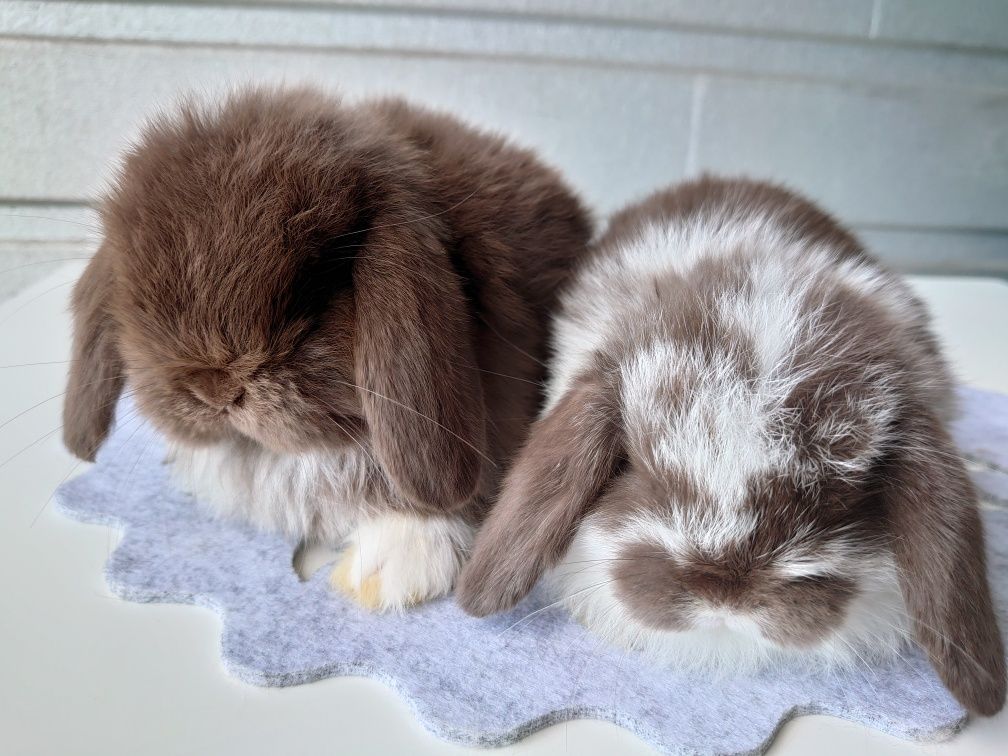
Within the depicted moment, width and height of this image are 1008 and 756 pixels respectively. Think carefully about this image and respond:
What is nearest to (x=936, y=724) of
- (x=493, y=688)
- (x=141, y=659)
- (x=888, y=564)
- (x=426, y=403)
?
(x=888, y=564)

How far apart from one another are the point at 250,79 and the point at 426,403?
64 cm

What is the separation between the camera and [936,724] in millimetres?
992

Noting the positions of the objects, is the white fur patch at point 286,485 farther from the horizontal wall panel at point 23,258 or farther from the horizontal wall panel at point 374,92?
the horizontal wall panel at point 23,258

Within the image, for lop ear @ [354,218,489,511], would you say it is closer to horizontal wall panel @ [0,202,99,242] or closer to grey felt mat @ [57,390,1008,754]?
grey felt mat @ [57,390,1008,754]

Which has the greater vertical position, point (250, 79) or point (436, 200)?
point (250, 79)

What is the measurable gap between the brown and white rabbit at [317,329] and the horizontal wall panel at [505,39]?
1536 mm

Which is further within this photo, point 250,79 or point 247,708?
point 250,79

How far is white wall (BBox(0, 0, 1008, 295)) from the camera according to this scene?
2.60 metres

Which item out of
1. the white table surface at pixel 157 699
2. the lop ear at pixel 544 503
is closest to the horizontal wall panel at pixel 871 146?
the lop ear at pixel 544 503

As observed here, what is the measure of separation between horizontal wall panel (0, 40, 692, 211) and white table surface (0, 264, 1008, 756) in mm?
1632

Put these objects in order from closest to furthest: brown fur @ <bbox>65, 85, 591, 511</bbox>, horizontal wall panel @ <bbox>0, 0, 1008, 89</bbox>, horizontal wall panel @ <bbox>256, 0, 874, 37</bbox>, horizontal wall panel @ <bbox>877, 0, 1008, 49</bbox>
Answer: brown fur @ <bbox>65, 85, 591, 511</bbox>, horizontal wall panel @ <bbox>0, 0, 1008, 89</bbox>, horizontal wall panel @ <bbox>256, 0, 874, 37</bbox>, horizontal wall panel @ <bbox>877, 0, 1008, 49</bbox>

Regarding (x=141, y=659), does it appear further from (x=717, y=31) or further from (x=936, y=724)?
(x=717, y=31)

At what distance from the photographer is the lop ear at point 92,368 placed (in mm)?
1235

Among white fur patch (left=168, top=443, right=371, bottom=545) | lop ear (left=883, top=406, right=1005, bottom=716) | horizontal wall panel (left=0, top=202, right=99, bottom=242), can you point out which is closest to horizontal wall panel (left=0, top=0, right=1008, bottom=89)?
horizontal wall panel (left=0, top=202, right=99, bottom=242)
